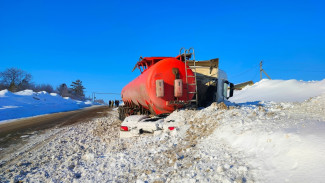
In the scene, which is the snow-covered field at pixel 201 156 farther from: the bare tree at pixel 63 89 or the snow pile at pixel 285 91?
the bare tree at pixel 63 89

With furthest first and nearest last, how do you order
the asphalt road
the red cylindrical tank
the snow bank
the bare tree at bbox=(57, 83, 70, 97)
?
the bare tree at bbox=(57, 83, 70, 97)
the asphalt road
the red cylindrical tank
the snow bank

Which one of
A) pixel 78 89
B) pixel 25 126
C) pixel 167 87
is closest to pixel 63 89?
pixel 78 89

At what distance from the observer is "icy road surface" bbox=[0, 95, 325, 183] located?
8.09ft

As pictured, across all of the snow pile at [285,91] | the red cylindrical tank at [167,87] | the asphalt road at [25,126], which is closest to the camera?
the red cylindrical tank at [167,87]

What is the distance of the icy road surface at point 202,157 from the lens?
2.47 meters

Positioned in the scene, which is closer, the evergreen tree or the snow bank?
the snow bank

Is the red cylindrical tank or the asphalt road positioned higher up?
the red cylindrical tank

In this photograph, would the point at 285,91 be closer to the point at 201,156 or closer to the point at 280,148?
the point at 280,148

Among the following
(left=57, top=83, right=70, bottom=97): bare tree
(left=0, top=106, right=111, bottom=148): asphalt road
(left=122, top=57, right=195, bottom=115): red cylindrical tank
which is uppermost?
(left=57, top=83, right=70, bottom=97): bare tree

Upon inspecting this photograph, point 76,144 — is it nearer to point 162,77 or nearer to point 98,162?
point 98,162

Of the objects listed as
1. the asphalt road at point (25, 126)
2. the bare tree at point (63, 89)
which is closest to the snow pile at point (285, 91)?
the asphalt road at point (25, 126)

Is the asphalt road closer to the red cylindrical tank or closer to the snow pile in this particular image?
the red cylindrical tank

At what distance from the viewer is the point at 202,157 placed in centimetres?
331

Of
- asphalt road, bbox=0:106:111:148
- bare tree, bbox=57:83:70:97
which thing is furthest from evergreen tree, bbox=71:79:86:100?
asphalt road, bbox=0:106:111:148
